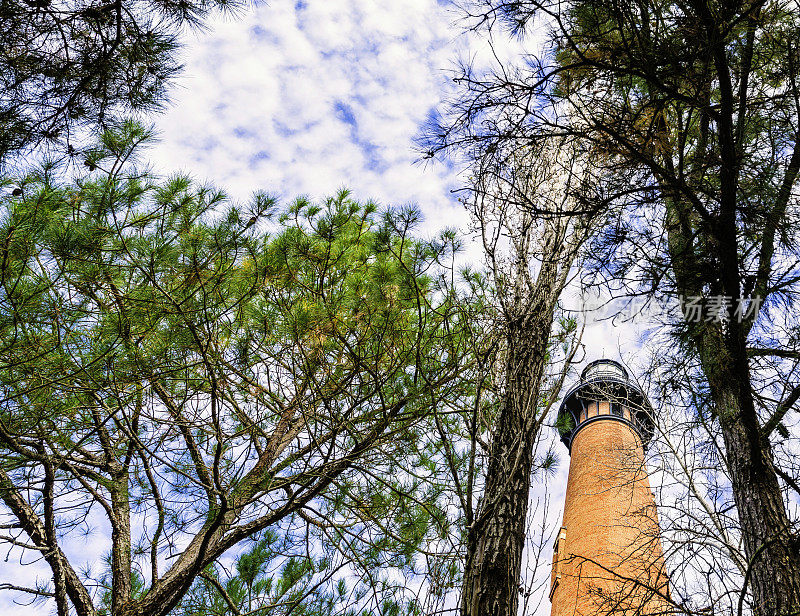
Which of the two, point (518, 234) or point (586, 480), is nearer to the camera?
point (518, 234)

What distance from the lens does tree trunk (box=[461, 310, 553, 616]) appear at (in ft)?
7.72

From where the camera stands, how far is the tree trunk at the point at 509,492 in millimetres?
2352

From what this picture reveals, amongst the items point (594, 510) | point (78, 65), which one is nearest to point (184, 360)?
point (78, 65)

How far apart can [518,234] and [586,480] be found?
10.4m

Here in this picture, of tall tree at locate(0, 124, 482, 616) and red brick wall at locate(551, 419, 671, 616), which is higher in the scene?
red brick wall at locate(551, 419, 671, 616)

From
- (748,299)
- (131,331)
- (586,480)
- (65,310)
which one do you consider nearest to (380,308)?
(131,331)

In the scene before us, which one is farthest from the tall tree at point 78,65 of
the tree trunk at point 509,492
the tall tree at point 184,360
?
the tree trunk at point 509,492

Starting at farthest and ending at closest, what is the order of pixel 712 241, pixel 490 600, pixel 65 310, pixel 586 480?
1. pixel 586 480
2. pixel 65 310
3. pixel 712 241
4. pixel 490 600

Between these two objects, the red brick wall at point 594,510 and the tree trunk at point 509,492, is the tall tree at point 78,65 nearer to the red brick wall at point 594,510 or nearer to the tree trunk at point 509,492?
the tree trunk at point 509,492

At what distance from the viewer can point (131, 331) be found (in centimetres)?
356

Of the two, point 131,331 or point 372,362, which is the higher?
point 372,362

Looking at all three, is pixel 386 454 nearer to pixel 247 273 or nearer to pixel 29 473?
pixel 247 273

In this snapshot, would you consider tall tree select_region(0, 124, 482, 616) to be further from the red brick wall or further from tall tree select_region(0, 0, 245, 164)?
the red brick wall

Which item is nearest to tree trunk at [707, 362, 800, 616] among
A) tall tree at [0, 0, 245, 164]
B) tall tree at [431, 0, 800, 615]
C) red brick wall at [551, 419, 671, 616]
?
tall tree at [431, 0, 800, 615]
